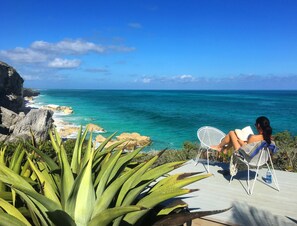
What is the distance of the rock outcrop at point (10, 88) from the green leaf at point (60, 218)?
40.6 metres

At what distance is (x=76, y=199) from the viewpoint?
175 cm

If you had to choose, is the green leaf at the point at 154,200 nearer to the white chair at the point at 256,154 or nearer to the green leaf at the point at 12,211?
the green leaf at the point at 12,211

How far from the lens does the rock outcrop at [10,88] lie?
1511 inches

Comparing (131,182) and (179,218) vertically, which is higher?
(131,182)

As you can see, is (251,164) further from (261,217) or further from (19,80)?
(19,80)

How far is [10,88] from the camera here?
4022 cm

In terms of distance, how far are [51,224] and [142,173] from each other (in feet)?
2.51

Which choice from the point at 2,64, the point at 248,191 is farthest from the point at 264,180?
the point at 2,64

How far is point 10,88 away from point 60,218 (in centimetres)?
4317

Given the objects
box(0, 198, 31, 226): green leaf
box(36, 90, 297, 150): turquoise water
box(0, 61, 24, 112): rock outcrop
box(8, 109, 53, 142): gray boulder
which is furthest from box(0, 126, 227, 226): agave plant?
box(0, 61, 24, 112): rock outcrop

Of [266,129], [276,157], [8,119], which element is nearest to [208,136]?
[266,129]

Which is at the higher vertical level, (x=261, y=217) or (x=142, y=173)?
(x=142, y=173)

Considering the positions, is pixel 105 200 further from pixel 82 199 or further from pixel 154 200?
pixel 154 200

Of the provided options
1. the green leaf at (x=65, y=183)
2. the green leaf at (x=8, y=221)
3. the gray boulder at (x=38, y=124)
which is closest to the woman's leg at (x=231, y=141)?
the green leaf at (x=65, y=183)
